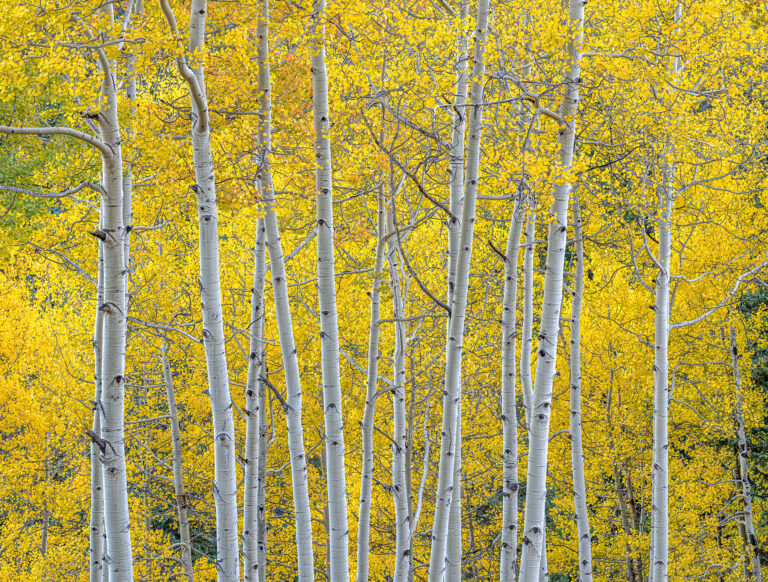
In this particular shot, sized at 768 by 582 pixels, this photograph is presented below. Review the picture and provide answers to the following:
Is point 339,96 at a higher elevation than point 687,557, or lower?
higher

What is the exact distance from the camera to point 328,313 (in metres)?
5.19

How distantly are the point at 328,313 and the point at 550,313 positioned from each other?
5.14 feet

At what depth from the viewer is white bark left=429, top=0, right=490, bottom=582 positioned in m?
5.18

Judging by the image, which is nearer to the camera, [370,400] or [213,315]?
[213,315]

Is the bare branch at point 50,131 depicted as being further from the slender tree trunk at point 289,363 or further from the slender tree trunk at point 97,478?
the slender tree trunk at point 97,478

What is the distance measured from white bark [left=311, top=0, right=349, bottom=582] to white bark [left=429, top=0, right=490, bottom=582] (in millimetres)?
787

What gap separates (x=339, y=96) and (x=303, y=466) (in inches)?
121

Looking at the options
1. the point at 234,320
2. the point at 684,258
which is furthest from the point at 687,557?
the point at 234,320

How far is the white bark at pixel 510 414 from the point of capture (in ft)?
21.1

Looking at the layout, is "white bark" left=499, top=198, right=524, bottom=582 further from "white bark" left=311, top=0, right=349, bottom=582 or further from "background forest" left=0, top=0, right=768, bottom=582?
"white bark" left=311, top=0, right=349, bottom=582

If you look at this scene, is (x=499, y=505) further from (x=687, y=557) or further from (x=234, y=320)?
(x=234, y=320)

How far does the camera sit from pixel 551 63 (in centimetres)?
641

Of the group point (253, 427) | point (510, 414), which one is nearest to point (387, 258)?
point (510, 414)

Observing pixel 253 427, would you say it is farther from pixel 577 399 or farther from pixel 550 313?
pixel 577 399
